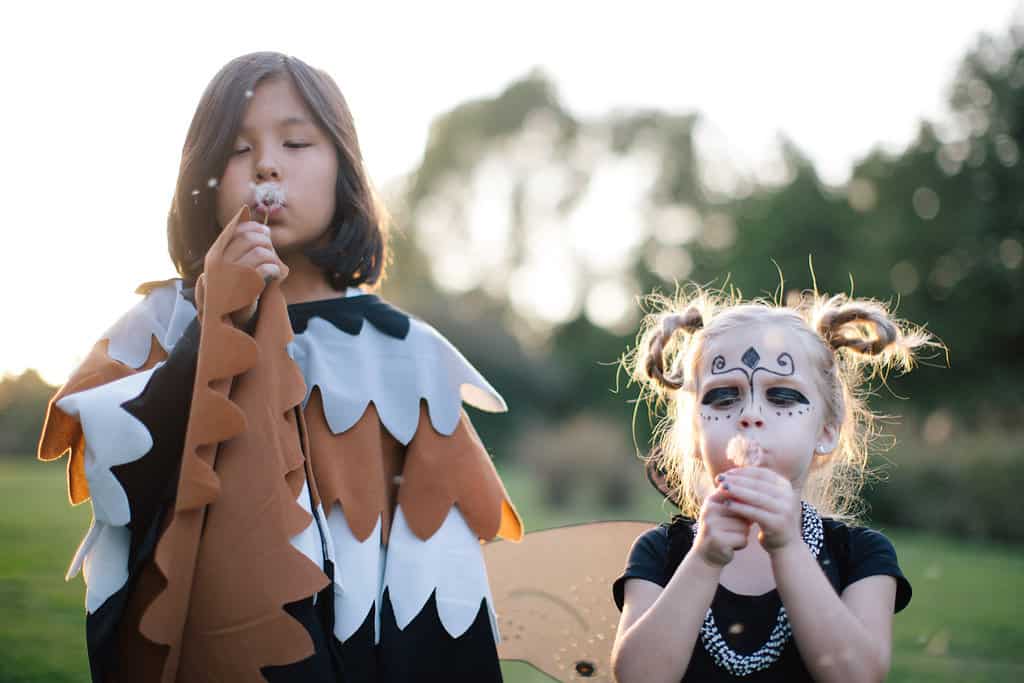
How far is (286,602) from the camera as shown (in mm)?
2002

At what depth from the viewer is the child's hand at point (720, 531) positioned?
6.32ft

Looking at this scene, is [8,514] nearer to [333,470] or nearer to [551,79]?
[333,470]

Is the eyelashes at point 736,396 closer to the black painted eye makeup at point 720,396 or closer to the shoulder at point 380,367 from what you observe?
the black painted eye makeup at point 720,396

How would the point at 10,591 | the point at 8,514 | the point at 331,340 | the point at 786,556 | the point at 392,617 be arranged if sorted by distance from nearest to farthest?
the point at 786,556
the point at 392,617
the point at 331,340
the point at 10,591
the point at 8,514

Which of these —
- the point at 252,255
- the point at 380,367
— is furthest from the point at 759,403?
the point at 252,255

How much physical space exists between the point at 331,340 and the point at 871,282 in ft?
82.7

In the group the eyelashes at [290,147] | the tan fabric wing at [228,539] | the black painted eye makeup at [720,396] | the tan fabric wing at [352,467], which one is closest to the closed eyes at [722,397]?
the black painted eye makeup at [720,396]

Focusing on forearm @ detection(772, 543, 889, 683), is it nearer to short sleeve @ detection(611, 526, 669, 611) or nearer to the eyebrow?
short sleeve @ detection(611, 526, 669, 611)

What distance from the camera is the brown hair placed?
238 centimetres

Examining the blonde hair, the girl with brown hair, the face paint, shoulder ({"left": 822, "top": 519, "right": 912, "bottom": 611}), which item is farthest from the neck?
Answer: shoulder ({"left": 822, "top": 519, "right": 912, "bottom": 611})

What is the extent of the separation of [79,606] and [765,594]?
2.82 metres

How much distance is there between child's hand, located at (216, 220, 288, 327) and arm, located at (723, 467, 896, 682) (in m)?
1.06

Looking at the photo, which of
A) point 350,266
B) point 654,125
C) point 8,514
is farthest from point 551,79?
point 350,266

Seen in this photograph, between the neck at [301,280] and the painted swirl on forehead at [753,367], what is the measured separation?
3.28ft
